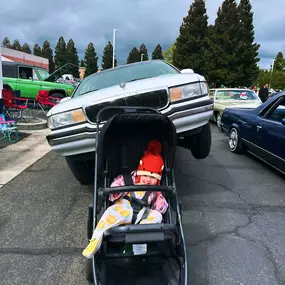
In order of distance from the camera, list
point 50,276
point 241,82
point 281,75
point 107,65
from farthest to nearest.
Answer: point 107,65 → point 281,75 → point 241,82 → point 50,276

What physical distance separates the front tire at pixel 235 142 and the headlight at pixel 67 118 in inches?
161

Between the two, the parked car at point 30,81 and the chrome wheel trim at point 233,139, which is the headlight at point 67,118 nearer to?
the chrome wheel trim at point 233,139

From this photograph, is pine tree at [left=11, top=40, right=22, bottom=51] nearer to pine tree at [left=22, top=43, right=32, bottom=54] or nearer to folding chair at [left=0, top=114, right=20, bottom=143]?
pine tree at [left=22, top=43, right=32, bottom=54]

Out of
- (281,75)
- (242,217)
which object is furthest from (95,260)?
(281,75)

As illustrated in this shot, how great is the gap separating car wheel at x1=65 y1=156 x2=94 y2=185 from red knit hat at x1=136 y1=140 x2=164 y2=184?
1309mm

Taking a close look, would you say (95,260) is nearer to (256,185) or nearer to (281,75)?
(256,185)

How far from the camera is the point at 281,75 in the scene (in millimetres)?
51625

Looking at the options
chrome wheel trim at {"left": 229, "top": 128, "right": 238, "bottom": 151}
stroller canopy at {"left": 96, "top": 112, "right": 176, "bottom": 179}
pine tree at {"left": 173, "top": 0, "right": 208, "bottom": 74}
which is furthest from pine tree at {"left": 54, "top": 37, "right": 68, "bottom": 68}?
stroller canopy at {"left": 96, "top": 112, "right": 176, "bottom": 179}

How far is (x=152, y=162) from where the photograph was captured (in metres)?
2.86

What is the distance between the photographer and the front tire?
6.47m

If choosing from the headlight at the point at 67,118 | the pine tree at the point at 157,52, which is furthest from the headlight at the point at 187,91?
the pine tree at the point at 157,52

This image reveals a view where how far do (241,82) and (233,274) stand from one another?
30.6 m

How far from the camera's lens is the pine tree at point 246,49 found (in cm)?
2986

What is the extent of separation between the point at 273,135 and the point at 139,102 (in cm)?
262
